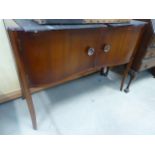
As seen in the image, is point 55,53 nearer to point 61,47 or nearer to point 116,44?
point 61,47

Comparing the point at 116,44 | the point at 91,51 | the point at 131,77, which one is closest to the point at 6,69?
the point at 91,51

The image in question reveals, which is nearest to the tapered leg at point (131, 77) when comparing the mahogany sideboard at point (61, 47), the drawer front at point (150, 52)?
the drawer front at point (150, 52)

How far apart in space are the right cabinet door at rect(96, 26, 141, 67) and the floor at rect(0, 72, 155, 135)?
413 mm

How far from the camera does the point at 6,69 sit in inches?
45.1

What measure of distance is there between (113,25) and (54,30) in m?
0.38

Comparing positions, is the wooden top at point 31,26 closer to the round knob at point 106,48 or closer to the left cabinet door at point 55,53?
the left cabinet door at point 55,53

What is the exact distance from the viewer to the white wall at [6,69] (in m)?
1.03

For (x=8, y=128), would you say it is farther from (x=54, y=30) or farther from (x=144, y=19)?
(x=144, y=19)

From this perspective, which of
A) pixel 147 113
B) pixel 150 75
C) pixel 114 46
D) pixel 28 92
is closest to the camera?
pixel 28 92

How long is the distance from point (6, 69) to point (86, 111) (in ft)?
2.40

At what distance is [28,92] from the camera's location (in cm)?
89

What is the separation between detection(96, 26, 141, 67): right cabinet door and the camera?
95 centimetres

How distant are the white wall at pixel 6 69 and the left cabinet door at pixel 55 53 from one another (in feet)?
1.29

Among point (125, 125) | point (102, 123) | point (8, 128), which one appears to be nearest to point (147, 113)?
point (125, 125)
